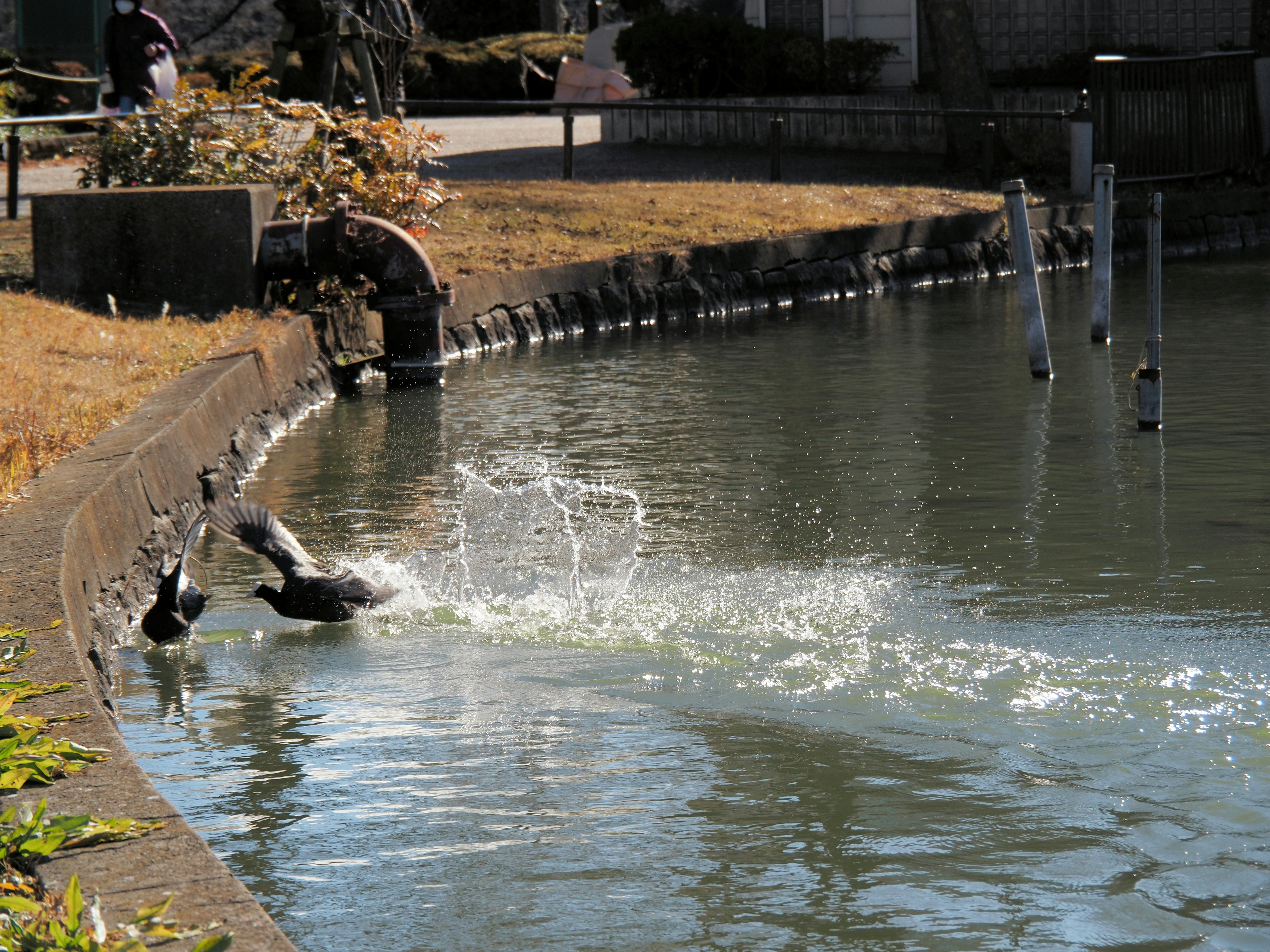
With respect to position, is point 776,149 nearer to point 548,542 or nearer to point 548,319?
point 548,319

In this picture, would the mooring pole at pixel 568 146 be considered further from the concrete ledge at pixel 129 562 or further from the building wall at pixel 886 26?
the building wall at pixel 886 26

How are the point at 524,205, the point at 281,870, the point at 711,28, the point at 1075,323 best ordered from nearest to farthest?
the point at 281,870 < the point at 1075,323 < the point at 524,205 < the point at 711,28

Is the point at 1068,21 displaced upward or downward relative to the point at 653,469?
upward

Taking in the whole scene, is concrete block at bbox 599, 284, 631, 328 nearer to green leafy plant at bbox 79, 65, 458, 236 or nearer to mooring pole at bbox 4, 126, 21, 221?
green leafy plant at bbox 79, 65, 458, 236

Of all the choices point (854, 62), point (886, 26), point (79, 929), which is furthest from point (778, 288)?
point (79, 929)

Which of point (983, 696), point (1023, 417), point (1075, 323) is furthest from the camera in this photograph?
point (1075, 323)

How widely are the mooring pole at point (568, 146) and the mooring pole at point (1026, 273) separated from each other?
341 inches

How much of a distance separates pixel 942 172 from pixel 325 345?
1289 centimetres

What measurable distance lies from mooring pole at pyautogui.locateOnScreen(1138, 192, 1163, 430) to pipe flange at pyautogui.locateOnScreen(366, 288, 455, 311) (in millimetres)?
5037

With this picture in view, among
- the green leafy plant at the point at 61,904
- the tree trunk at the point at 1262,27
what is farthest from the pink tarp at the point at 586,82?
the green leafy plant at the point at 61,904

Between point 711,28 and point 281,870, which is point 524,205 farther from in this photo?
point 281,870

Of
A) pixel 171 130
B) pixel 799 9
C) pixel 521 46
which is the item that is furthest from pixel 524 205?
pixel 521 46

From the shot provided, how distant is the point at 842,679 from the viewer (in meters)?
5.75

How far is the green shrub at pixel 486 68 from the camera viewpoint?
111 feet
